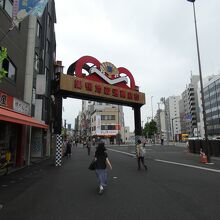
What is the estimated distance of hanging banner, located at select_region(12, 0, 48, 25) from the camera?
31.0 feet

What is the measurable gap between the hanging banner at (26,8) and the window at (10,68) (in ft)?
17.4

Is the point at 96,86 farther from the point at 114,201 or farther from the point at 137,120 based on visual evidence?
the point at 114,201

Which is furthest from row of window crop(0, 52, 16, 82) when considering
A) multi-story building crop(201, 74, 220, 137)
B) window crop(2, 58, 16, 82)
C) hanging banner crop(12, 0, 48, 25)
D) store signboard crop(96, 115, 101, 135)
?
multi-story building crop(201, 74, 220, 137)

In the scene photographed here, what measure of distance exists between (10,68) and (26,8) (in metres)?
6.74

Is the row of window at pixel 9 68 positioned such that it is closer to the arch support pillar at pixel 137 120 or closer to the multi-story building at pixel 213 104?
the arch support pillar at pixel 137 120

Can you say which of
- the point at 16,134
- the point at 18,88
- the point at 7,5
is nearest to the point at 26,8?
the point at 7,5

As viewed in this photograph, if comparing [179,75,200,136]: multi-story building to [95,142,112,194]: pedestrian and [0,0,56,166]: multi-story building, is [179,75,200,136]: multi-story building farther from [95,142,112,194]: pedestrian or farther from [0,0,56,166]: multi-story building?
[95,142,112,194]: pedestrian

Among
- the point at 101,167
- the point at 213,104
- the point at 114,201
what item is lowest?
the point at 114,201

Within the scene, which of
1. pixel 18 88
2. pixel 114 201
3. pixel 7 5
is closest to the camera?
pixel 114 201

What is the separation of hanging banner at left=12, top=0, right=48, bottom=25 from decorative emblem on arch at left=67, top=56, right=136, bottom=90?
10081 millimetres

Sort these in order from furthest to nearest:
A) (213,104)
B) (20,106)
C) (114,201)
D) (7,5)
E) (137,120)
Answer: (213,104), (137,120), (20,106), (7,5), (114,201)

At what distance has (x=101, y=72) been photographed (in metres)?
22.0

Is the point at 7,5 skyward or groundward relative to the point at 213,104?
groundward

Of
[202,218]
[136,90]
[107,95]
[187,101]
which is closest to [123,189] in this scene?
[202,218]
